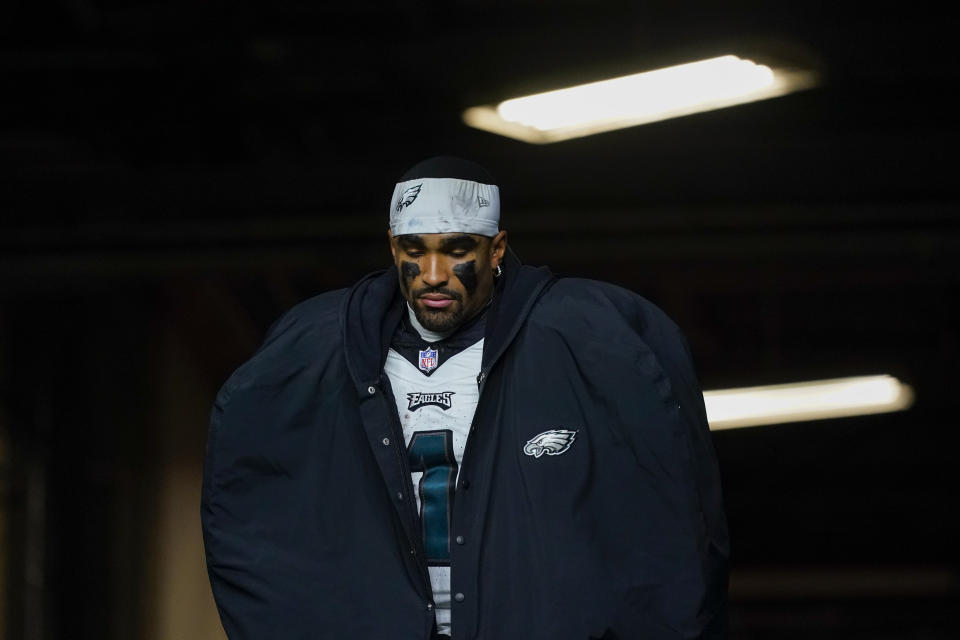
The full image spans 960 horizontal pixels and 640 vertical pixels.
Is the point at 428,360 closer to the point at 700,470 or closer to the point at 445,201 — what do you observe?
the point at 445,201

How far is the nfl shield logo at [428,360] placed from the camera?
3047 mm

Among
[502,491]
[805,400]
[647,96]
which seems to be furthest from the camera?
[805,400]

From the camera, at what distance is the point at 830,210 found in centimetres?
748

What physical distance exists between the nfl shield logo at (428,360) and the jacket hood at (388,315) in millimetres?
71

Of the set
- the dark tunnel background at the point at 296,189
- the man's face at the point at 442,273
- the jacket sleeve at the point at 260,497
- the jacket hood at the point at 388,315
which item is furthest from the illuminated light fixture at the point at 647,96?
the jacket sleeve at the point at 260,497

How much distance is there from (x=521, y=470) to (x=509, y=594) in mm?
215

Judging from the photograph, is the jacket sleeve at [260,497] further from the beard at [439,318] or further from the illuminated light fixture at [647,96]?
the illuminated light fixture at [647,96]

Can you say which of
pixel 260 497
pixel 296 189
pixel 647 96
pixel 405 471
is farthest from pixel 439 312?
pixel 296 189

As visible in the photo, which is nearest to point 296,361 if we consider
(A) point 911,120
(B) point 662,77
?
(B) point 662,77

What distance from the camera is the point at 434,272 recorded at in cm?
298

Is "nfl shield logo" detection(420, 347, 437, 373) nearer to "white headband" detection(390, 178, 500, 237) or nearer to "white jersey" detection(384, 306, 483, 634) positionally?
"white jersey" detection(384, 306, 483, 634)

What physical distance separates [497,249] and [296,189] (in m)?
4.72

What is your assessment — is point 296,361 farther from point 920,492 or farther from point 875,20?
point 920,492

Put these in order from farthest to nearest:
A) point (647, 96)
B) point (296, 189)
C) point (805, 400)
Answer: point (805, 400), point (296, 189), point (647, 96)
